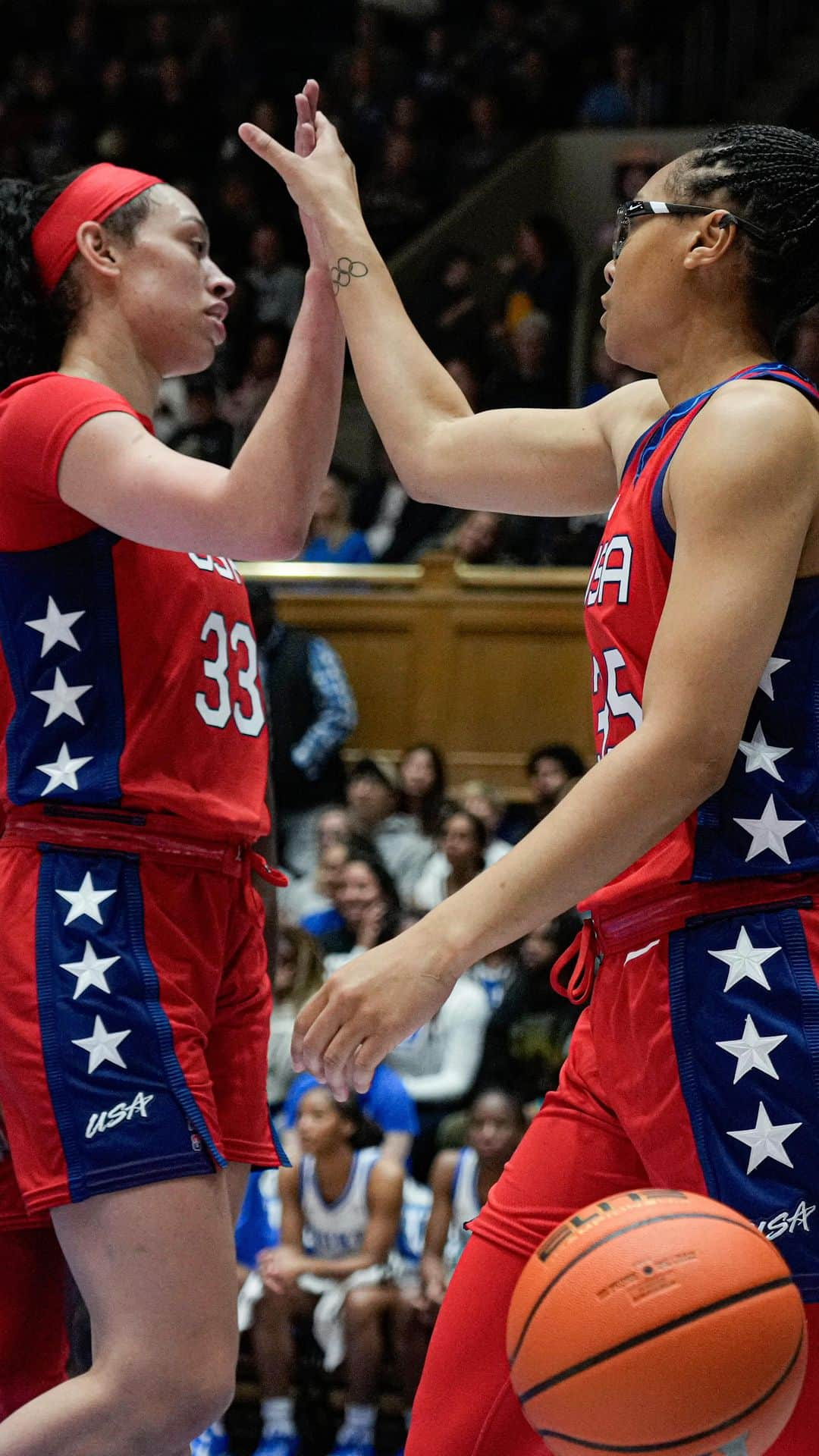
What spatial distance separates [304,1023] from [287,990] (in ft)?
15.9

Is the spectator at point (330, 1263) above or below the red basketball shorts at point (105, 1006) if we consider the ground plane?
below

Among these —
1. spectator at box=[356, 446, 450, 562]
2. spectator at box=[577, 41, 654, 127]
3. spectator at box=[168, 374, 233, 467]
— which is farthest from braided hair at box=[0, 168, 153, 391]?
Answer: spectator at box=[577, 41, 654, 127]

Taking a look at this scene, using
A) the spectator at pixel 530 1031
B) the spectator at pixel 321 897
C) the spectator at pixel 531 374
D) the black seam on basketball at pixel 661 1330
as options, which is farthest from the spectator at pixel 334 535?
the black seam on basketball at pixel 661 1330

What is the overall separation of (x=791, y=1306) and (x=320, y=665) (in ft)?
21.5

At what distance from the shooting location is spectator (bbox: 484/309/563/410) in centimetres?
995

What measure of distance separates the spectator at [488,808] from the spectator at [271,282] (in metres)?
5.03

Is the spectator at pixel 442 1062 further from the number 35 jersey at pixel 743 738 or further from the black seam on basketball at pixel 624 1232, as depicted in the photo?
the black seam on basketball at pixel 624 1232

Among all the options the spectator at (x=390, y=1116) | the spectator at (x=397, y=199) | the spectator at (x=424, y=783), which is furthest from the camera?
the spectator at (x=397, y=199)

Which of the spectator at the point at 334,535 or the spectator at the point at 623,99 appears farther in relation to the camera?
the spectator at the point at 623,99

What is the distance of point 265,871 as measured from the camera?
10.2ft

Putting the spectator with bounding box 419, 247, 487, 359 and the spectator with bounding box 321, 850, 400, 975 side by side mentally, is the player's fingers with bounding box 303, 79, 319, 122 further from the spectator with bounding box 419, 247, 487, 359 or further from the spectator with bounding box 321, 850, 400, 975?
the spectator with bounding box 419, 247, 487, 359

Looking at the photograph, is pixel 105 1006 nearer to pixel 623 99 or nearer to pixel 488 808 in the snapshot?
pixel 488 808

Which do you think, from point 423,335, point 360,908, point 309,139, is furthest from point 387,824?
point 309,139

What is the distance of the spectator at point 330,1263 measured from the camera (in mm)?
5656
